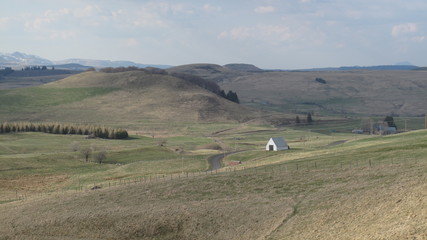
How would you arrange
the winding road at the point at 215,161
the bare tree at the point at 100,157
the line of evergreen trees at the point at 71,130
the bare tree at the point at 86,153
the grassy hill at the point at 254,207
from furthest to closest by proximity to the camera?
1. the line of evergreen trees at the point at 71,130
2. the bare tree at the point at 86,153
3. the bare tree at the point at 100,157
4. the winding road at the point at 215,161
5. the grassy hill at the point at 254,207

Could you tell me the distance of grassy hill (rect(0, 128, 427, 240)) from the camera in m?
32.6

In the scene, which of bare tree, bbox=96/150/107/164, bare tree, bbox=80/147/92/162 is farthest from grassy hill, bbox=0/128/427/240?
bare tree, bbox=80/147/92/162

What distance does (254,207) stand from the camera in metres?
40.0

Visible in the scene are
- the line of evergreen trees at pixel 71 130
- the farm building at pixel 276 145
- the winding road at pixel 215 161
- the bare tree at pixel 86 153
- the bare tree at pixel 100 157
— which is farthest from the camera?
the line of evergreen trees at pixel 71 130

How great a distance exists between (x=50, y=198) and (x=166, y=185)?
1137cm

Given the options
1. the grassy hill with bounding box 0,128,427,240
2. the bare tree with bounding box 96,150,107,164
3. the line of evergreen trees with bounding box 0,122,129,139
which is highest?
the grassy hill with bounding box 0,128,427,240

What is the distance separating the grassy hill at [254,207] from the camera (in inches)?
→ 1283

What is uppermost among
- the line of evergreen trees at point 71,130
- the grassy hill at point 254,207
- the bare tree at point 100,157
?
the grassy hill at point 254,207

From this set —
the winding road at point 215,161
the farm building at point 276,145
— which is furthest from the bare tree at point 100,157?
the farm building at point 276,145

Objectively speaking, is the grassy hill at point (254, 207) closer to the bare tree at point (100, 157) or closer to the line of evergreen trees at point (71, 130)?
the bare tree at point (100, 157)

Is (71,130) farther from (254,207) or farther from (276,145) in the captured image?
(254,207)

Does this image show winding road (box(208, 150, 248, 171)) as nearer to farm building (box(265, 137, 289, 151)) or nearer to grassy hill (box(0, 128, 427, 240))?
farm building (box(265, 137, 289, 151))

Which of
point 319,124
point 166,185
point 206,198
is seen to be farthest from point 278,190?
point 319,124

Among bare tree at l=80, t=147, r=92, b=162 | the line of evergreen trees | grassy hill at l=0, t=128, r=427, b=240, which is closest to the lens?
grassy hill at l=0, t=128, r=427, b=240
